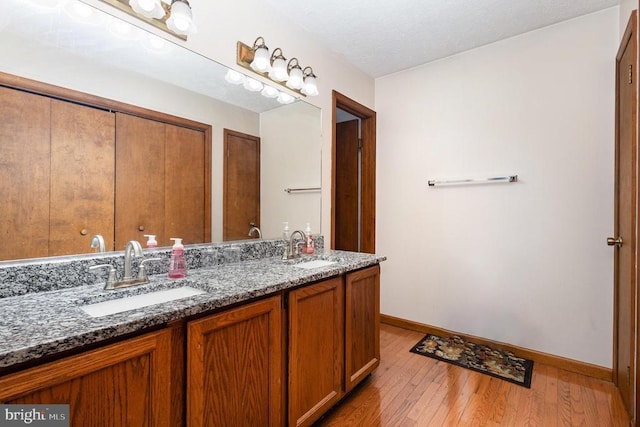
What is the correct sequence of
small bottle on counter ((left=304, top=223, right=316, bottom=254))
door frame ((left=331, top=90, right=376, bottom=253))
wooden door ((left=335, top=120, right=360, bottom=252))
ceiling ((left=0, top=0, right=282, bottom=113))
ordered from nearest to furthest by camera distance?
ceiling ((left=0, top=0, right=282, bottom=113)) < small bottle on counter ((left=304, top=223, right=316, bottom=254)) < door frame ((left=331, top=90, right=376, bottom=253)) < wooden door ((left=335, top=120, right=360, bottom=252))

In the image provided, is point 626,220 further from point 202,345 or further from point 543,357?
point 202,345

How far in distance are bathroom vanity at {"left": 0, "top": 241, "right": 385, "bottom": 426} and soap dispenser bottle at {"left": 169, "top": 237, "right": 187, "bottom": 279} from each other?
0.05m

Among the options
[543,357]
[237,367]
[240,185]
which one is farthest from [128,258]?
[543,357]

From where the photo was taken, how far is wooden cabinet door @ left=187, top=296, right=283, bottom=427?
0.95 meters

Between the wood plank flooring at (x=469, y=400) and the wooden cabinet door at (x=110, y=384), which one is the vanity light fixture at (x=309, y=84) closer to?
the wooden cabinet door at (x=110, y=384)

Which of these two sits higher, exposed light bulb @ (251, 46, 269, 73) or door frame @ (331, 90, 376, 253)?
exposed light bulb @ (251, 46, 269, 73)

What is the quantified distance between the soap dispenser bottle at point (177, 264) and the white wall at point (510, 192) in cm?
199

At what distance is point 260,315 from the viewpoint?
1.15 meters

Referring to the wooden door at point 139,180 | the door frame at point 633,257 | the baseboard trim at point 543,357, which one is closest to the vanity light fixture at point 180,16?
the wooden door at point 139,180

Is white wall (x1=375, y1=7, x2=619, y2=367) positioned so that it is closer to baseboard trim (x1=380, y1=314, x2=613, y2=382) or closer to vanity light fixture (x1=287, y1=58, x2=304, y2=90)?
baseboard trim (x1=380, y1=314, x2=613, y2=382)

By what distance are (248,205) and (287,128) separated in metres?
0.63

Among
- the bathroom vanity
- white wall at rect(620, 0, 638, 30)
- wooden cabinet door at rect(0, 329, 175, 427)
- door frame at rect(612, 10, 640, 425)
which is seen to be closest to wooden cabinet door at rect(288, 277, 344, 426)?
the bathroom vanity

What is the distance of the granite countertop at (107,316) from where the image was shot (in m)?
0.67

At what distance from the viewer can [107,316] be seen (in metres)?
0.82
